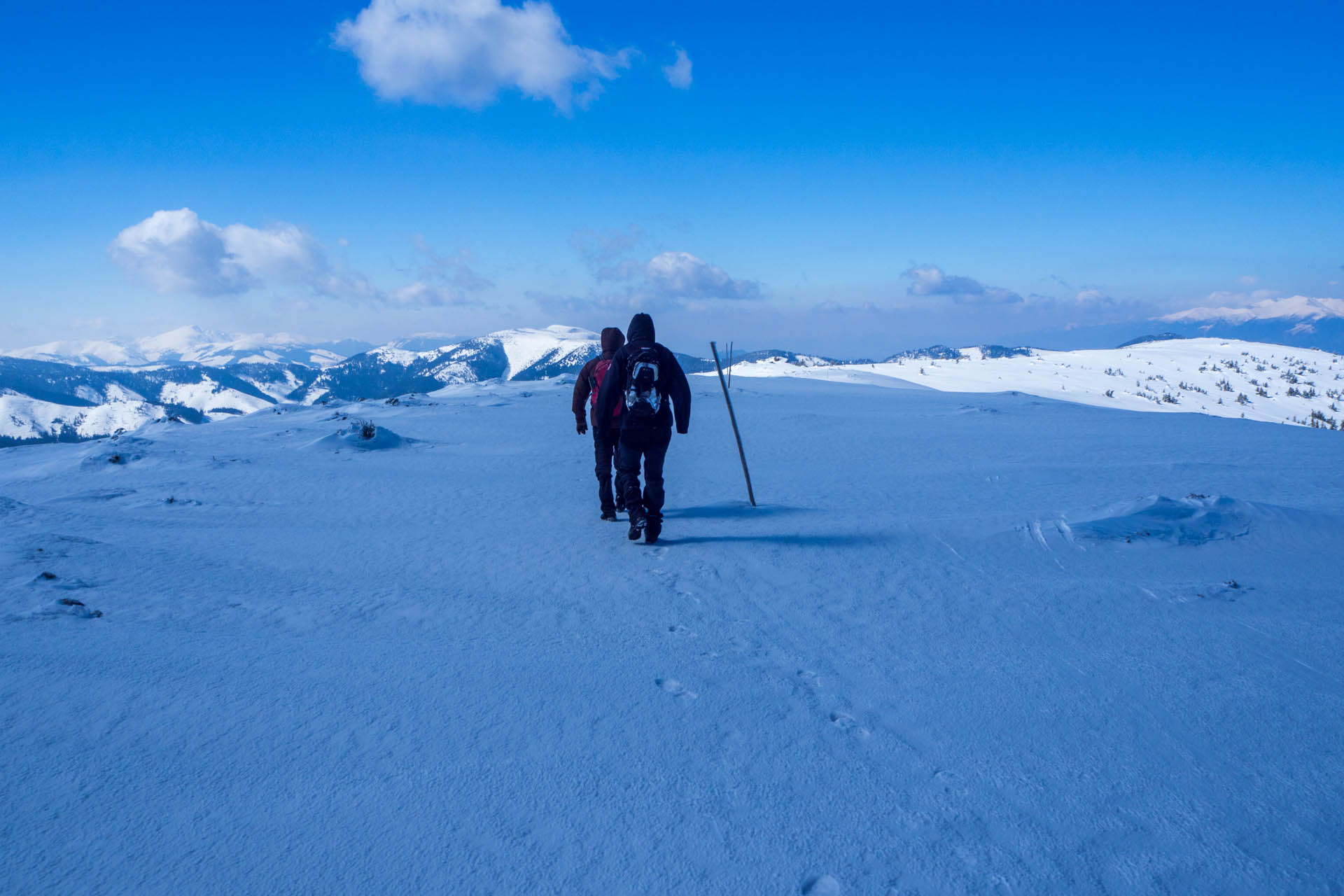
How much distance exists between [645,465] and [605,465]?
2.56ft

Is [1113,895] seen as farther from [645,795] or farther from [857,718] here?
[645,795]

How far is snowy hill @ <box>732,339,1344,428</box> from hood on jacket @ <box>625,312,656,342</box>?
16.7 metres

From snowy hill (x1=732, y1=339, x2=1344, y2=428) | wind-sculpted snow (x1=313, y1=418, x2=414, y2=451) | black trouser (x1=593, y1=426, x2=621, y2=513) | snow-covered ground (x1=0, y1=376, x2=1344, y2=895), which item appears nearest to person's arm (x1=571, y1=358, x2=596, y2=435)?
black trouser (x1=593, y1=426, x2=621, y2=513)

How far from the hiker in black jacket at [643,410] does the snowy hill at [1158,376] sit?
16.6 meters

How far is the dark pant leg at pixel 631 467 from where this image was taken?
557cm

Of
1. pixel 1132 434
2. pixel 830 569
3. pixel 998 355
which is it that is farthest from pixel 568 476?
pixel 998 355

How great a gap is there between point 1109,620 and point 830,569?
1676 millimetres

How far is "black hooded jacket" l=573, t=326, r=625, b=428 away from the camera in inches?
247

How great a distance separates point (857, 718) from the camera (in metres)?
2.66

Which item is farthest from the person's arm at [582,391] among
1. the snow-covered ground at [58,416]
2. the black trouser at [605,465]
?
the snow-covered ground at [58,416]

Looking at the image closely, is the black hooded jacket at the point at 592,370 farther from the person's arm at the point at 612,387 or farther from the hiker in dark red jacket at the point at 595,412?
the person's arm at the point at 612,387

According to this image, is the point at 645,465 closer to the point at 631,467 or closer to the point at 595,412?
the point at 631,467

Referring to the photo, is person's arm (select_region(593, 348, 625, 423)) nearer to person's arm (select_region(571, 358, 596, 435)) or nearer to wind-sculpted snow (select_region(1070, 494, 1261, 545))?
person's arm (select_region(571, 358, 596, 435))

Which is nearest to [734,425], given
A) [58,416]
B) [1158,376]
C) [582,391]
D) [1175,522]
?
[582,391]
